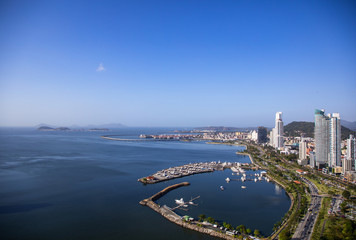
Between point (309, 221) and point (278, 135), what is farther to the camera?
point (278, 135)

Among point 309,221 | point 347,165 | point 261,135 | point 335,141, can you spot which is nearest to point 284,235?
point 309,221

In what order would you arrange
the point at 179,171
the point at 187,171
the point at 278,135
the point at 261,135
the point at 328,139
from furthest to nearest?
1. the point at 261,135
2. the point at 278,135
3. the point at 328,139
4. the point at 187,171
5. the point at 179,171

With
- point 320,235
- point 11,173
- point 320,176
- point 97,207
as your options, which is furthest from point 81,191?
point 320,176

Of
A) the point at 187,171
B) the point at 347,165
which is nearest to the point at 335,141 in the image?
the point at 347,165

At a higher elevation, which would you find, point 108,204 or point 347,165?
point 347,165

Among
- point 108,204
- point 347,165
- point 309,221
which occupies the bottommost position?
point 108,204

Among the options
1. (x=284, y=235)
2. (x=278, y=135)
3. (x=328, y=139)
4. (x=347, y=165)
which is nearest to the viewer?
(x=284, y=235)

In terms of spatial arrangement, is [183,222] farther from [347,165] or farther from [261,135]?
[261,135]

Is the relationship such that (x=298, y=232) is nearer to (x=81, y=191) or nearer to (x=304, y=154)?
(x=81, y=191)

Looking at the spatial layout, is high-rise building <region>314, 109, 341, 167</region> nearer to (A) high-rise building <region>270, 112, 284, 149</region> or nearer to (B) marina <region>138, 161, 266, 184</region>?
(B) marina <region>138, 161, 266, 184</region>
